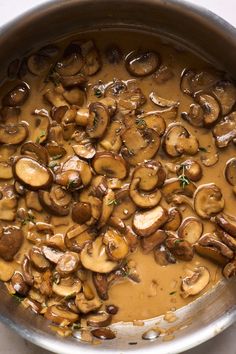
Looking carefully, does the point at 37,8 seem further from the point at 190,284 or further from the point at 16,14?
the point at 190,284

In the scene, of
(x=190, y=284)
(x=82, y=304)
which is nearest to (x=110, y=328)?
(x=82, y=304)

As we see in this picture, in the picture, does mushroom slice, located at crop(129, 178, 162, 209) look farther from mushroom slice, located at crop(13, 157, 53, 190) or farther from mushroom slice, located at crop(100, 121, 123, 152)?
mushroom slice, located at crop(13, 157, 53, 190)

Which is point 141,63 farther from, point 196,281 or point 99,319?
point 99,319

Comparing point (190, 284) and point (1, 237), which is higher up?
point (1, 237)

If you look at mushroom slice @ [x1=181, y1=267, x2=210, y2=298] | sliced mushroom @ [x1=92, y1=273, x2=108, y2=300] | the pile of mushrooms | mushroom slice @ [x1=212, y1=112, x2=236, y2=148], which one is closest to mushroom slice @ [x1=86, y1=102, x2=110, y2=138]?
the pile of mushrooms

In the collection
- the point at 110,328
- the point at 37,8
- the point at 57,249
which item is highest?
the point at 37,8

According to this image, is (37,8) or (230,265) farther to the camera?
(230,265)
